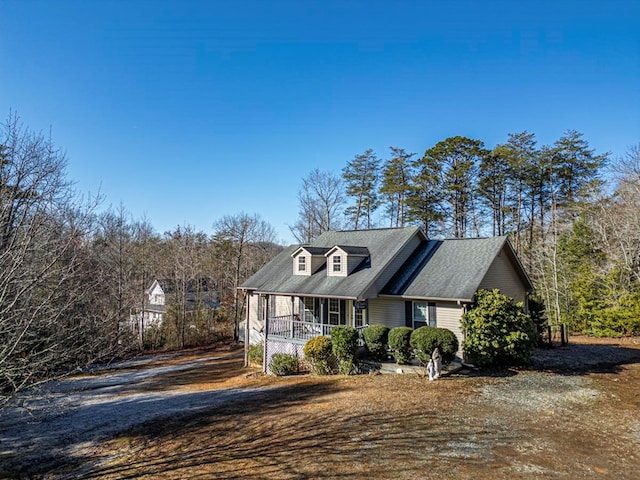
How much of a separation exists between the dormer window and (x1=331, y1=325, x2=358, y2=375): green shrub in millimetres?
4443

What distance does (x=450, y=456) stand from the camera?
Answer: 7.58m

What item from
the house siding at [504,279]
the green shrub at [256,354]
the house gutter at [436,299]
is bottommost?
the green shrub at [256,354]

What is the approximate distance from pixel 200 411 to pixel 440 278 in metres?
11.4

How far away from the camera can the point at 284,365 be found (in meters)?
18.1

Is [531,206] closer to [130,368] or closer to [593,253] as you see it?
[593,253]

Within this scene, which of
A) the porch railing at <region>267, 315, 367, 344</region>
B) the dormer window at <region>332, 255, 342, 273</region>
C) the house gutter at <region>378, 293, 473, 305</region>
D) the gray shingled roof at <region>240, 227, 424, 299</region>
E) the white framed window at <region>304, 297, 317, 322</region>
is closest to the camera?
the house gutter at <region>378, 293, 473, 305</region>

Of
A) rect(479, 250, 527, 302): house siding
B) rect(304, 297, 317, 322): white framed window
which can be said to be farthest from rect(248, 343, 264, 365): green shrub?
rect(479, 250, 527, 302): house siding

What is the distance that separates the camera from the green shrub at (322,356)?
16703 millimetres

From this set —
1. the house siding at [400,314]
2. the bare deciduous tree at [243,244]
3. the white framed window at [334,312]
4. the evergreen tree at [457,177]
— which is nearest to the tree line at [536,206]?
the evergreen tree at [457,177]

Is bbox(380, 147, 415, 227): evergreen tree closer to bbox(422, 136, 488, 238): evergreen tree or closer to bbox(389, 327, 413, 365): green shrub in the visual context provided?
bbox(422, 136, 488, 238): evergreen tree

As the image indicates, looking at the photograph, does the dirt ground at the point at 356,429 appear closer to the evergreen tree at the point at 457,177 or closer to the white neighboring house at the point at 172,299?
the white neighboring house at the point at 172,299

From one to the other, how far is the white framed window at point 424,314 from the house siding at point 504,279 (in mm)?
2393

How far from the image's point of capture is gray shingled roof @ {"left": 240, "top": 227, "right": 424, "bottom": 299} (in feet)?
60.7

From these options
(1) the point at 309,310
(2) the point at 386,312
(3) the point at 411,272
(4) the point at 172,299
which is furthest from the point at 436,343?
(4) the point at 172,299
